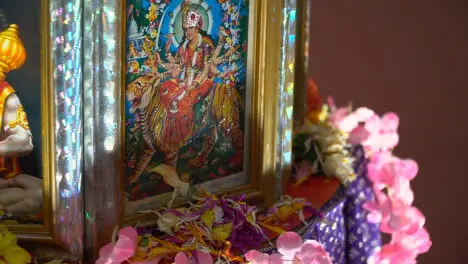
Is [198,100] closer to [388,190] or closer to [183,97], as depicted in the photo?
[183,97]

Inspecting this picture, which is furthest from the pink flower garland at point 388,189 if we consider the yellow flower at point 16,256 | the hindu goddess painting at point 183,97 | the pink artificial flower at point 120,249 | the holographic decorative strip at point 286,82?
the yellow flower at point 16,256

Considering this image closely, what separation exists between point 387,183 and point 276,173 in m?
0.42

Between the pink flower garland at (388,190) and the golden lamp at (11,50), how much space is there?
0.88 meters

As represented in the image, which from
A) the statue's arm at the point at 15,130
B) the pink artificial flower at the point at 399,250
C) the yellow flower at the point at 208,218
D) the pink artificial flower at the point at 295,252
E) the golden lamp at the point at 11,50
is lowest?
the pink artificial flower at the point at 399,250

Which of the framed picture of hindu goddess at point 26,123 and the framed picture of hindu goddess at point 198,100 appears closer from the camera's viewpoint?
the framed picture of hindu goddess at point 26,123

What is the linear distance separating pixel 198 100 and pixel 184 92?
4 centimetres

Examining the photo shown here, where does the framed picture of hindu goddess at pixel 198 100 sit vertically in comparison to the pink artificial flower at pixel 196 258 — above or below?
above

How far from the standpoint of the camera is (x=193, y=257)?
92 centimetres

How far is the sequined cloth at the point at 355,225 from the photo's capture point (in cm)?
137

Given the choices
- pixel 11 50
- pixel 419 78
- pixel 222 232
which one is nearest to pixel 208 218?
pixel 222 232

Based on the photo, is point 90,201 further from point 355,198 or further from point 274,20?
point 355,198

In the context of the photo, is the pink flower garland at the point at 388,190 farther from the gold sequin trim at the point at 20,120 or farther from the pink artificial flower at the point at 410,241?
the gold sequin trim at the point at 20,120

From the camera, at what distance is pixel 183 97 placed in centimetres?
103

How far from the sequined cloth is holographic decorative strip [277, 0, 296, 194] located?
0.19 metres
